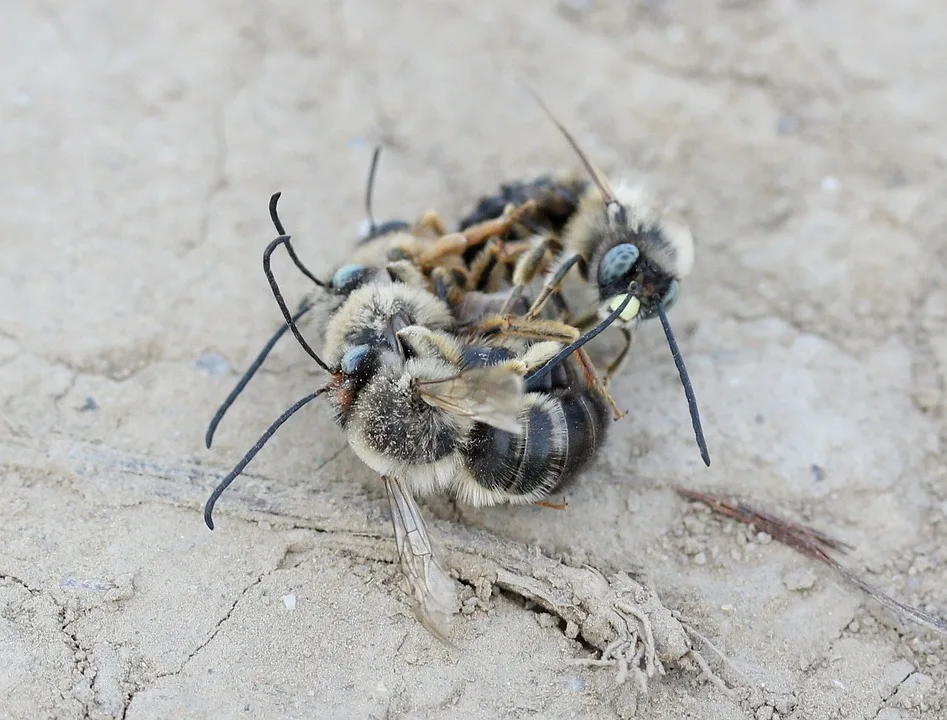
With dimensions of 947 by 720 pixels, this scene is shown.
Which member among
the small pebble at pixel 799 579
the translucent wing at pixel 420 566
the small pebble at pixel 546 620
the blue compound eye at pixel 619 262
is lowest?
the small pebble at pixel 546 620

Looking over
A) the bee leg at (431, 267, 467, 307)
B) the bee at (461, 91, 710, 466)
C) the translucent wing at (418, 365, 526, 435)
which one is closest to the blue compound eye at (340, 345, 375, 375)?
the translucent wing at (418, 365, 526, 435)

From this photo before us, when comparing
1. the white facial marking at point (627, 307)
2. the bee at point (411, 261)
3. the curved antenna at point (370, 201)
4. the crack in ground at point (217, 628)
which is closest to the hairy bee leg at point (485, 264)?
the bee at point (411, 261)

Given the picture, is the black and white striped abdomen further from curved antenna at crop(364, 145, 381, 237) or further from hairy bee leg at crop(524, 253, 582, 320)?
curved antenna at crop(364, 145, 381, 237)

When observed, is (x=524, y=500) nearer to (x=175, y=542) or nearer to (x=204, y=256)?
(x=175, y=542)

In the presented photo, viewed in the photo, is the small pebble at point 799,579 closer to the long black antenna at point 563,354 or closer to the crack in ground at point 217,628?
the long black antenna at point 563,354

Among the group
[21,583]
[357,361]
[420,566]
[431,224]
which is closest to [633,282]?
[431,224]

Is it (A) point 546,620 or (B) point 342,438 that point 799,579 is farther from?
(B) point 342,438
